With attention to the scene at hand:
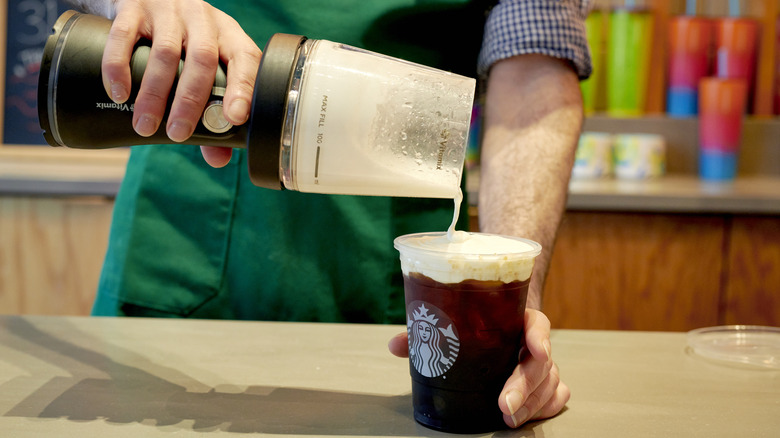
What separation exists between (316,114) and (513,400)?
13.4 inches

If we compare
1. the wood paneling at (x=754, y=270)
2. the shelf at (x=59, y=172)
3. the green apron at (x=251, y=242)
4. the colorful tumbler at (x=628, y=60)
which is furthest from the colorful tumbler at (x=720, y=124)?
the shelf at (x=59, y=172)

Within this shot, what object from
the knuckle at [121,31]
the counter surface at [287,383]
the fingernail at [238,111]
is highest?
the knuckle at [121,31]

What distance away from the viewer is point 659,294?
210 cm

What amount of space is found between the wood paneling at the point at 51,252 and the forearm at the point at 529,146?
4.08 ft

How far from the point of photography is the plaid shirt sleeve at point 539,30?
1272 mm

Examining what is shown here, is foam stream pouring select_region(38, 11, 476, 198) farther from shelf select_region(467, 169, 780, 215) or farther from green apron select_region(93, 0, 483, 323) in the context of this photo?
shelf select_region(467, 169, 780, 215)

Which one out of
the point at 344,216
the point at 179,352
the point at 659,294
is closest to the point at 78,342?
the point at 179,352

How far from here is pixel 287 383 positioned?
3.01 ft

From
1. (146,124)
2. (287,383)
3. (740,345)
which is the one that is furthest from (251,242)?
(740,345)

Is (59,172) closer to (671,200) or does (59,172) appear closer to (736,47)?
(671,200)

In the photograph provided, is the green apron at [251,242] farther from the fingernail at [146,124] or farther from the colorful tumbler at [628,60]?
the colorful tumbler at [628,60]

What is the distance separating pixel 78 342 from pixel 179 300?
260 millimetres

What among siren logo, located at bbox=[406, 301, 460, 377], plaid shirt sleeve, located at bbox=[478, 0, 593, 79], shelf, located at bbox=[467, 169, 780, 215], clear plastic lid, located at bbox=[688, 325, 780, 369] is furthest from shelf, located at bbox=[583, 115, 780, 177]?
siren logo, located at bbox=[406, 301, 460, 377]

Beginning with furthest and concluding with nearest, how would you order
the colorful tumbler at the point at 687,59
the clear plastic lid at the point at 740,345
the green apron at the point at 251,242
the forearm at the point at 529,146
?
the colorful tumbler at the point at 687,59, the green apron at the point at 251,242, the forearm at the point at 529,146, the clear plastic lid at the point at 740,345
